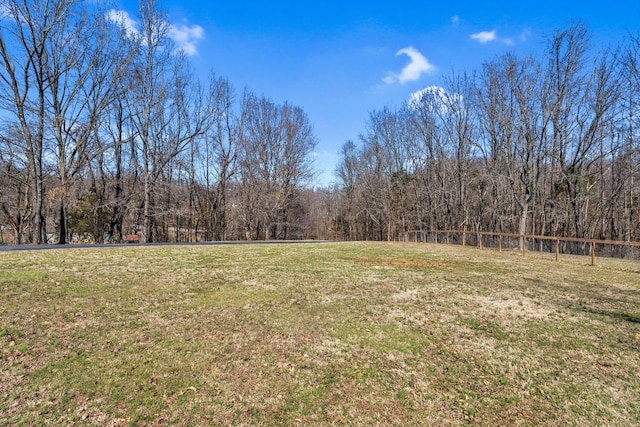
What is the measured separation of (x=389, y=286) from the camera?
25.2 ft

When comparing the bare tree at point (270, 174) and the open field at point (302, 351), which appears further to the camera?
the bare tree at point (270, 174)

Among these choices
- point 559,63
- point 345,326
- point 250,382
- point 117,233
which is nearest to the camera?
point 250,382

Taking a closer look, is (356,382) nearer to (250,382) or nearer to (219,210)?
(250,382)

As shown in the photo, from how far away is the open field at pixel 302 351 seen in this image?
124 inches

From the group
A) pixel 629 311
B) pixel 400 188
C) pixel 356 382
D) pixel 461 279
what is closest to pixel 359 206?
pixel 400 188

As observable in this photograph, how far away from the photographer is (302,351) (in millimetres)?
4273

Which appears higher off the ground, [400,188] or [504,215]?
[400,188]

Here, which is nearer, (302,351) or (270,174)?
(302,351)

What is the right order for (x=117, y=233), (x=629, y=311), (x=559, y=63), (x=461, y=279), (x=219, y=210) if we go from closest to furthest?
(x=629, y=311)
(x=461, y=279)
(x=559, y=63)
(x=117, y=233)
(x=219, y=210)

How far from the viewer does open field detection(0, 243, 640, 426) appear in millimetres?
3141

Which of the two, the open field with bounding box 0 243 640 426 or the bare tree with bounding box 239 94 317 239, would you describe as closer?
the open field with bounding box 0 243 640 426

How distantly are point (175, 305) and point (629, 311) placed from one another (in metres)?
8.52

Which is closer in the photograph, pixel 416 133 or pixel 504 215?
pixel 504 215

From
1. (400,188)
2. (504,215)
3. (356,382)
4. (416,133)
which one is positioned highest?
(416,133)
